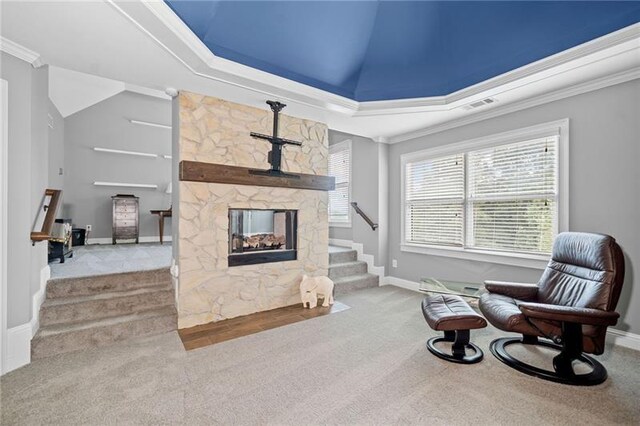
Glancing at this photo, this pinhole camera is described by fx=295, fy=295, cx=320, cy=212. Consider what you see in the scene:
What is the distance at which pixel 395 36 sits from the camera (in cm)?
311

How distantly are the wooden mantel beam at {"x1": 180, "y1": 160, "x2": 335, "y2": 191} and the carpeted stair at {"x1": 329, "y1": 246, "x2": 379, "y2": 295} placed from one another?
1.44 m

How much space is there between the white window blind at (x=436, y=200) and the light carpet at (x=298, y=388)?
186 cm

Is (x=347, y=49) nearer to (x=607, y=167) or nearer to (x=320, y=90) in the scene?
(x=320, y=90)

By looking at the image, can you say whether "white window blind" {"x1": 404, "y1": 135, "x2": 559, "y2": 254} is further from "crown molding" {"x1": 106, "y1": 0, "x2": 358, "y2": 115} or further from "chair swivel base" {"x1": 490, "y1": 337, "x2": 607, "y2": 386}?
"crown molding" {"x1": 106, "y1": 0, "x2": 358, "y2": 115}

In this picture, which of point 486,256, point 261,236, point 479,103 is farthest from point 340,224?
point 479,103

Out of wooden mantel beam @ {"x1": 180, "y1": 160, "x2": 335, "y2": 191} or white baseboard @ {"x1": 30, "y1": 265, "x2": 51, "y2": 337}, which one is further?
wooden mantel beam @ {"x1": 180, "y1": 160, "x2": 335, "y2": 191}

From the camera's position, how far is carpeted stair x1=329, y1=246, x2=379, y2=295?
4754 mm

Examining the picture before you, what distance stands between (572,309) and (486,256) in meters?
1.70

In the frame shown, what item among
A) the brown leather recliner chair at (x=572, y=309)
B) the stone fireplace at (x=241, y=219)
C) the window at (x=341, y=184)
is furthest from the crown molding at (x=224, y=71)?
the brown leather recliner chair at (x=572, y=309)

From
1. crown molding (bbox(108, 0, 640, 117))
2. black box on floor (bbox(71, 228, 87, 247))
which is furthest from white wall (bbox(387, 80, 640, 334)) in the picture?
black box on floor (bbox(71, 228, 87, 247))

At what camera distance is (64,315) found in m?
2.85

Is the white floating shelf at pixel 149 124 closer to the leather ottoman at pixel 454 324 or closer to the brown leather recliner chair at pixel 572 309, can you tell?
the leather ottoman at pixel 454 324

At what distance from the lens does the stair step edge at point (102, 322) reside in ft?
8.69

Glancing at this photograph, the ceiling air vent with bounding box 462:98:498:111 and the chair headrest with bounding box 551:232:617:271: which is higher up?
the ceiling air vent with bounding box 462:98:498:111
